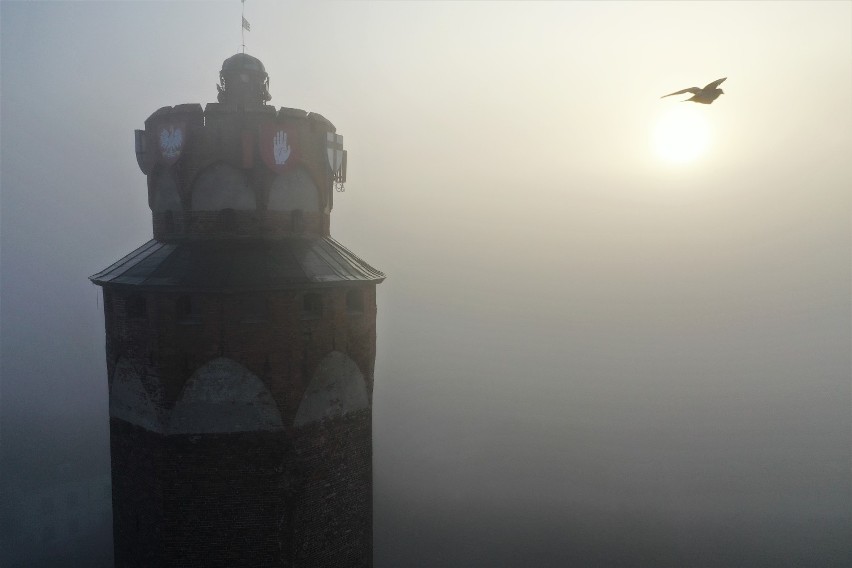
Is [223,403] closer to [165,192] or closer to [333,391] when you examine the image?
[333,391]

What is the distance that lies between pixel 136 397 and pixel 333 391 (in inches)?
159

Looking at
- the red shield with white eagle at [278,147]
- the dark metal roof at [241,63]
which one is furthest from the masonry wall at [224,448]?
the dark metal roof at [241,63]

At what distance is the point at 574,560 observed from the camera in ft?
126

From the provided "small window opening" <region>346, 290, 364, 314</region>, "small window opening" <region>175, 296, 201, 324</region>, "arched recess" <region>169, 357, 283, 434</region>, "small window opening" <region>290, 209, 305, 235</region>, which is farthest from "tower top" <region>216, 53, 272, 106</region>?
"arched recess" <region>169, 357, 283, 434</region>

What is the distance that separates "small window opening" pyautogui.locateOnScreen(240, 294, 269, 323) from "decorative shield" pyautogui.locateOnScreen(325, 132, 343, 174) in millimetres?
3944

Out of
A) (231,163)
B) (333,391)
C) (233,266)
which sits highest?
(231,163)

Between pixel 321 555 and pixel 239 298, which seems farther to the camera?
pixel 321 555

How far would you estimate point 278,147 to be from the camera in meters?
11.7

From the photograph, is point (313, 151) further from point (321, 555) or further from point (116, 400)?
point (321, 555)

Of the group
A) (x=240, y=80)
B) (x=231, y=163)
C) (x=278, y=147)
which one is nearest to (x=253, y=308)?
(x=231, y=163)

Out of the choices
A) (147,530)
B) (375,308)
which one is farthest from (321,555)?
(375,308)

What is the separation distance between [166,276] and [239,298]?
1.56m

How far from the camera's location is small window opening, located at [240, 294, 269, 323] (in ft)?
34.6

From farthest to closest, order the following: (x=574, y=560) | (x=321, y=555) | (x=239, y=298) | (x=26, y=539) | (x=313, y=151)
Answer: (x=574, y=560) → (x=26, y=539) → (x=313, y=151) → (x=321, y=555) → (x=239, y=298)
